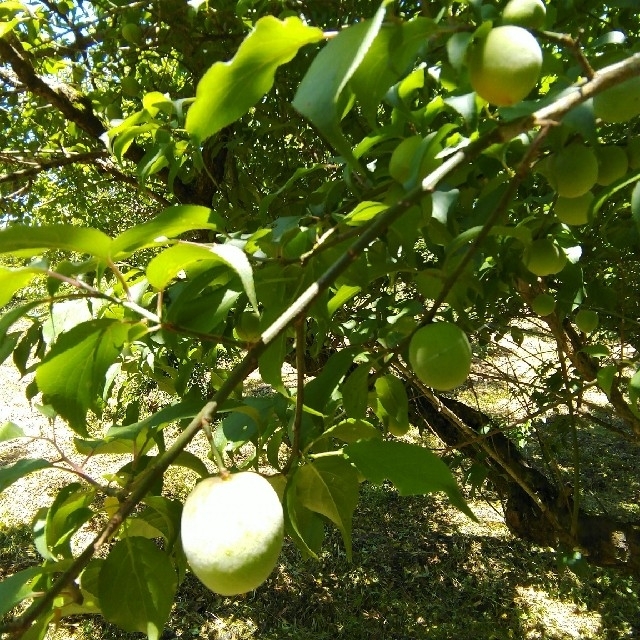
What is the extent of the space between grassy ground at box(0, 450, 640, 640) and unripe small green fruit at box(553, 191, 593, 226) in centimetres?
265

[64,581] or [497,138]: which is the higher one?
[497,138]

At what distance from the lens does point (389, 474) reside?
0.67m

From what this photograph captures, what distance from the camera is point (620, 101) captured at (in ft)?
2.38

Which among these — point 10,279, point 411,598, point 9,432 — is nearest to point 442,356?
point 10,279

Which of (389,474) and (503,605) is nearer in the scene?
(389,474)

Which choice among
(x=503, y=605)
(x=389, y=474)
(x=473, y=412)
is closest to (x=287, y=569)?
(x=503, y=605)

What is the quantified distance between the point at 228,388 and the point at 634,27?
145 centimetres

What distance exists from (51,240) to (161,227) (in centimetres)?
12

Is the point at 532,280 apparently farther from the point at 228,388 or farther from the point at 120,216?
the point at 120,216

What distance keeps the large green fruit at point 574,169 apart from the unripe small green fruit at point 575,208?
0.05 meters

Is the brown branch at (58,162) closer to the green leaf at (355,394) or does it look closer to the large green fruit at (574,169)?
the green leaf at (355,394)

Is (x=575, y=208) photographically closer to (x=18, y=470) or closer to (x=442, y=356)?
(x=442, y=356)

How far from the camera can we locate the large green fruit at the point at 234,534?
0.54 meters

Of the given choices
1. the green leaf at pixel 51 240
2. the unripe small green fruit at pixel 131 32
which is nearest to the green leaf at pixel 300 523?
the green leaf at pixel 51 240
